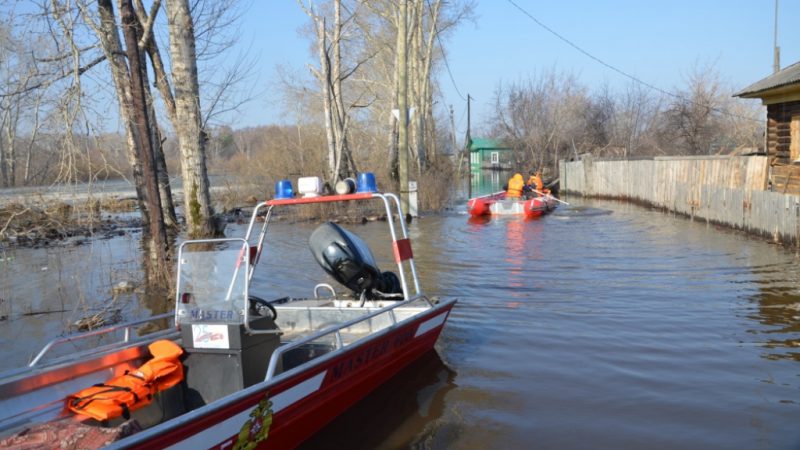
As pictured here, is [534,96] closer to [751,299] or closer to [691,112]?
[691,112]

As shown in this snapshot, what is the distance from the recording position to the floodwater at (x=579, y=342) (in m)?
6.16

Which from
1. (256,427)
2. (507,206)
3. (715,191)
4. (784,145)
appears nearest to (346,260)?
(256,427)

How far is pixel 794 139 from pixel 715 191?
231 centimetres

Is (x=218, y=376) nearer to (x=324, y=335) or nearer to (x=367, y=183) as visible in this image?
(x=324, y=335)

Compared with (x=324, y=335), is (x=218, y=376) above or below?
below

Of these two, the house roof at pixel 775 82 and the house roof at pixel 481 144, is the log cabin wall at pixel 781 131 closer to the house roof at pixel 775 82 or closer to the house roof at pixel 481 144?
the house roof at pixel 775 82

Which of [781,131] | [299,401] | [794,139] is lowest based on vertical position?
[299,401]

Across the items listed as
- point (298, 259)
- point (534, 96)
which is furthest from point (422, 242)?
point (534, 96)

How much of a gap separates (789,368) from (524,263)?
7.70 m

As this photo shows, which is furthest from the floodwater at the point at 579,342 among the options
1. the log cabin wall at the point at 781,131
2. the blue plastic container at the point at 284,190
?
the log cabin wall at the point at 781,131

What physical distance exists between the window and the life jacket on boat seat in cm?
1768

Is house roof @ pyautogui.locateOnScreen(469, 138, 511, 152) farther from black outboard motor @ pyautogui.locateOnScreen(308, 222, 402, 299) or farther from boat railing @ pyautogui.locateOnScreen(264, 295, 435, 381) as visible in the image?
boat railing @ pyautogui.locateOnScreen(264, 295, 435, 381)

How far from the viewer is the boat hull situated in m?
4.23

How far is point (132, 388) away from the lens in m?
5.19
